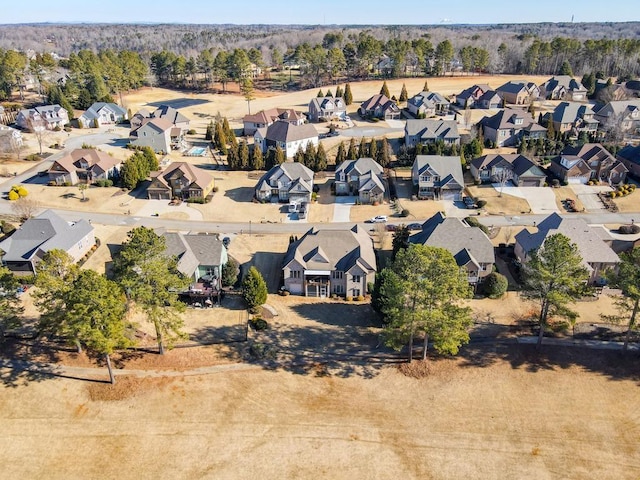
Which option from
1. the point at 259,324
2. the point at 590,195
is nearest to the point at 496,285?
the point at 259,324

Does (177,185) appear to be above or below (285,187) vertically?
above

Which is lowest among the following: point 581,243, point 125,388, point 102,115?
point 125,388

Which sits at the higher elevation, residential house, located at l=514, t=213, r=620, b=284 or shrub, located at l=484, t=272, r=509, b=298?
residential house, located at l=514, t=213, r=620, b=284

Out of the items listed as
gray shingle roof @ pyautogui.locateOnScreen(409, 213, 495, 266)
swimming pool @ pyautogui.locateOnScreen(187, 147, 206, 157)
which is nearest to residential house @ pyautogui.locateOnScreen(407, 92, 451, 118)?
swimming pool @ pyautogui.locateOnScreen(187, 147, 206, 157)

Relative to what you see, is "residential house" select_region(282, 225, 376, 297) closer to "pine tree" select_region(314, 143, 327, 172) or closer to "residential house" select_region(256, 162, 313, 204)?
"residential house" select_region(256, 162, 313, 204)

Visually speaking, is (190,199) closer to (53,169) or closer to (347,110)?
(53,169)

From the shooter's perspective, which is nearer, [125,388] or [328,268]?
[125,388]

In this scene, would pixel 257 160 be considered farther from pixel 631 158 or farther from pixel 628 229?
pixel 631 158
